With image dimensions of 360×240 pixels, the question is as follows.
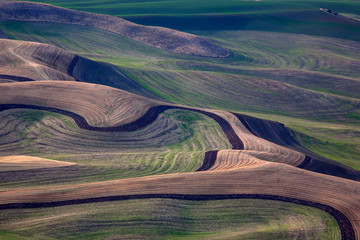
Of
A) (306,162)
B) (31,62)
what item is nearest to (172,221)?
(306,162)

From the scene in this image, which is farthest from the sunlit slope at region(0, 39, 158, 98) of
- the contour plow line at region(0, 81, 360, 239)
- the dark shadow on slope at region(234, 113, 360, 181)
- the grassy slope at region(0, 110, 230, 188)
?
the dark shadow on slope at region(234, 113, 360, 181)

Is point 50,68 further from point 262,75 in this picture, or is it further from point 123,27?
point 123,27

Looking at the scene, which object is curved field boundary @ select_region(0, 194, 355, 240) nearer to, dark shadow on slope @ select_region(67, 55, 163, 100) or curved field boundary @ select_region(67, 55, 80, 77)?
dark shadow on slope @ select_region(67, 55, 163, 100)

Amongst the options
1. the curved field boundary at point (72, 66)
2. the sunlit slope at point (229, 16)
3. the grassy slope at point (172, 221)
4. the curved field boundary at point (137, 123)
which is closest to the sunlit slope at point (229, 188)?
the grassy slope at point (172, 221)

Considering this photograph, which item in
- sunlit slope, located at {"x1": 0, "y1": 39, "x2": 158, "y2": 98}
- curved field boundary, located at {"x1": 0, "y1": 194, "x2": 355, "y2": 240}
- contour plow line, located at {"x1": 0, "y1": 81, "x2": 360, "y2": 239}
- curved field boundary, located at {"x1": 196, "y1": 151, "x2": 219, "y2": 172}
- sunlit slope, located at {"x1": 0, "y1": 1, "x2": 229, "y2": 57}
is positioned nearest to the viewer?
curved field boundary, located at {"x1": 0, "y1": 194, "x2": 355, "y2": 240}

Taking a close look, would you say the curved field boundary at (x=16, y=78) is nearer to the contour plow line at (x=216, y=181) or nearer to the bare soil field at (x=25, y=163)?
the contour plow line at (x=216, y=181)
